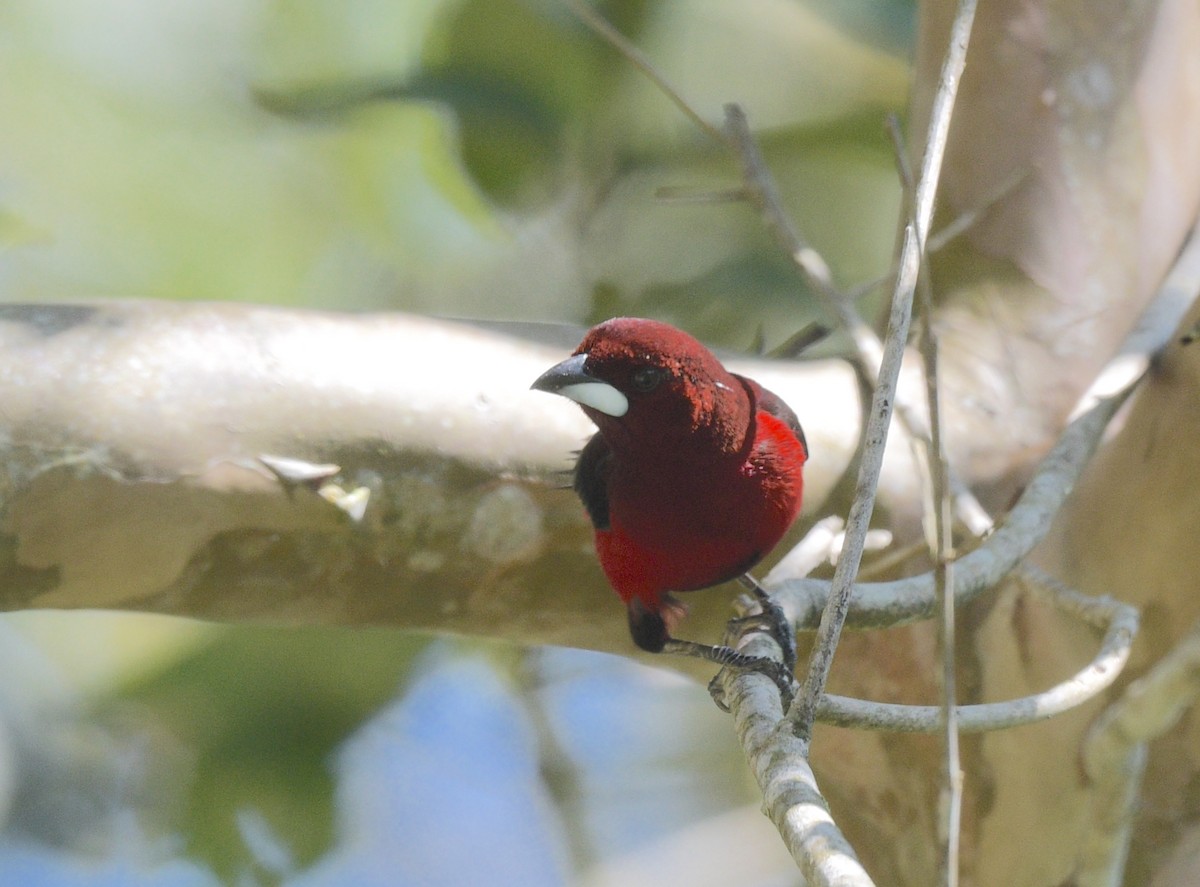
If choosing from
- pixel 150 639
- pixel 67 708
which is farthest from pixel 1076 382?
pixel 67 708

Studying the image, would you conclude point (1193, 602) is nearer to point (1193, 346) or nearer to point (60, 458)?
point (1193, 346)

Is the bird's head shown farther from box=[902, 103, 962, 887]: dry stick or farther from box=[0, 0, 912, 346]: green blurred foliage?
box=[0, 0, 912, 346]: green blurred foliage

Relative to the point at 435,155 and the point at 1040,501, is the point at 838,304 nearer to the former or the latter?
the point at 1040,501

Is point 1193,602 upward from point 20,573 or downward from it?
upward

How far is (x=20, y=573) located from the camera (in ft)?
4.96

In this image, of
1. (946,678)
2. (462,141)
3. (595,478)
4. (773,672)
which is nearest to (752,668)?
(773,672)

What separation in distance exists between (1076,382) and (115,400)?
5.15 ft

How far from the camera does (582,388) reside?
1410 millimetres

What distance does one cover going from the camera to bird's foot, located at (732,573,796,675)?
141 cm

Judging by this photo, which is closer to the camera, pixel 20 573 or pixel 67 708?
pixel 20 573

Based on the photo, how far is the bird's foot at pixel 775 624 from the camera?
4.61 feet

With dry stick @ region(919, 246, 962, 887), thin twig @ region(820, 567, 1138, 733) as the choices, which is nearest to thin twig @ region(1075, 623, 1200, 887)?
thin twig @ region(820, 567, 1138, 733)

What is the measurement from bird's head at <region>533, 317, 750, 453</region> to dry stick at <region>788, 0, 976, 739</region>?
23.0 inches

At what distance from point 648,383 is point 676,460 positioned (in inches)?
4.2
